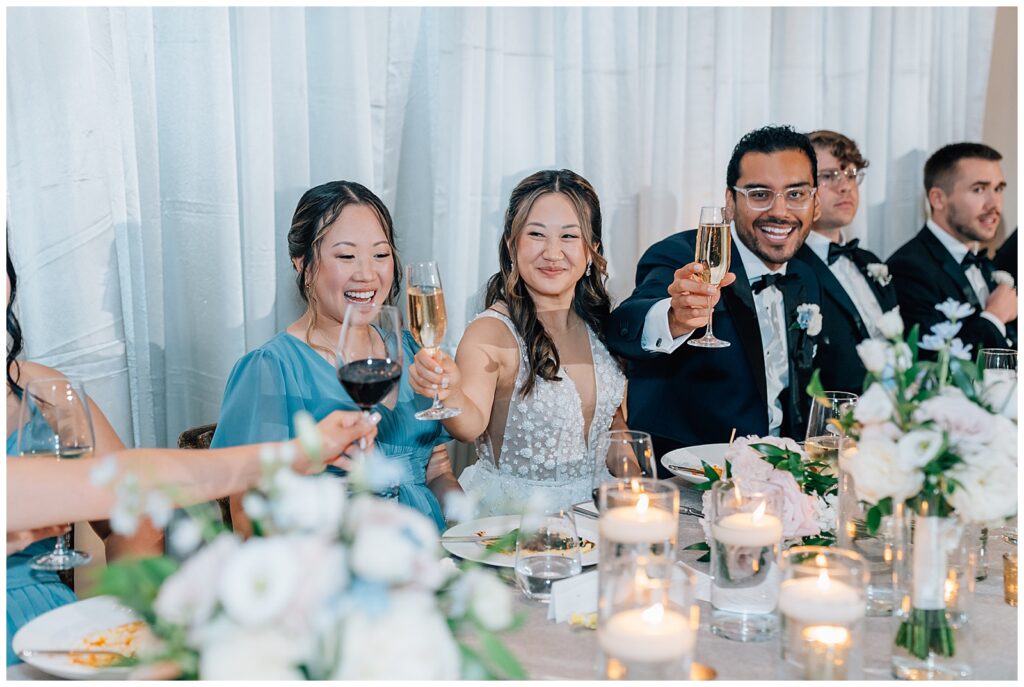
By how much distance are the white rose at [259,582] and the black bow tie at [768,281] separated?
7.88 feet

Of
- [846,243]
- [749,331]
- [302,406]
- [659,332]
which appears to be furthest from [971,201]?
[302,406]

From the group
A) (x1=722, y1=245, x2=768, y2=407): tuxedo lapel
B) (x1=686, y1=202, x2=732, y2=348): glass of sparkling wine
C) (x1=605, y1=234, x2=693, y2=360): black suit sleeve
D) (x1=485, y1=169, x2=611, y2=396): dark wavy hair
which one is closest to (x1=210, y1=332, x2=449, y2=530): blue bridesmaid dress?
(x1=485, y1=169, x2=611, y2=396): dark wavy hair

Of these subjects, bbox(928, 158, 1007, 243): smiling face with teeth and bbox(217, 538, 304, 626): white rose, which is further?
bbox(928, 158, 1007, 243): smiling face with teeth

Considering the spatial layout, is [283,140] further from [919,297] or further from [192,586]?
[919,297]

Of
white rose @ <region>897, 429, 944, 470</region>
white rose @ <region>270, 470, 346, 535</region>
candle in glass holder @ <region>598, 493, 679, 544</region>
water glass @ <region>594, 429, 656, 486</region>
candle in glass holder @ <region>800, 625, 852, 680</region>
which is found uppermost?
white rose @ <region>270, 470, 346, 535</region>

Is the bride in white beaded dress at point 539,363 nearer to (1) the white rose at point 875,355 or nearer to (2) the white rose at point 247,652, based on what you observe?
(1) the white rose at point 875,355

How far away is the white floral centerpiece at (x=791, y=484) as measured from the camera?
1.53m

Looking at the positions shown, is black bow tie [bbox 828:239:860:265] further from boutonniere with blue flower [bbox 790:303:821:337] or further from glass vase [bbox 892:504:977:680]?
glass vase [bbox 892:504:977:680]

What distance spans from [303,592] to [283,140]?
80.1 inches

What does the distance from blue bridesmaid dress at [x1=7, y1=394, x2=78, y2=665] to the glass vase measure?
1286mm

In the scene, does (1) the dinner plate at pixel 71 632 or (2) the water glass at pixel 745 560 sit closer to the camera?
(1) the dinner plate at pixel 71 632

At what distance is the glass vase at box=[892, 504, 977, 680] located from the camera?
1.23 metres

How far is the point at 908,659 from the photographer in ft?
4.05

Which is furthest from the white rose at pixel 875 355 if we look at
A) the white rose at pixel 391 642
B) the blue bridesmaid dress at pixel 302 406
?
the blue bridesmaid dress at pixel 302 406
